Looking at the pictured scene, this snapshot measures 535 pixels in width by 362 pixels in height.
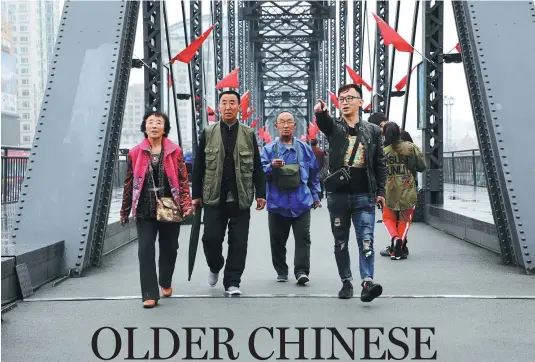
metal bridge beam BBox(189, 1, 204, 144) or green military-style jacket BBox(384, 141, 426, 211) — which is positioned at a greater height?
metal bridge beam BBox(189, 1, 204, 144)

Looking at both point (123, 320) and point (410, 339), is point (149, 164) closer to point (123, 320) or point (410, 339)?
point (123, 320)

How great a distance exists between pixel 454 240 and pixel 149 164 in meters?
5.72

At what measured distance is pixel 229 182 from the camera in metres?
6.07

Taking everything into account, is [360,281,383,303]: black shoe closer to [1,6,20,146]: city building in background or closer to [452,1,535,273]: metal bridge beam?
[452,1,535,273]: metal bridge beam

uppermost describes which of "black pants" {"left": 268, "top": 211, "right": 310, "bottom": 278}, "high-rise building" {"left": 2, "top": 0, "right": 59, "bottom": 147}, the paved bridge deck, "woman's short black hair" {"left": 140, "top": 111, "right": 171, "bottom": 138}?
"high-rise building" {"left": 2, "top": 0, "right": 59, "bottom": 147}

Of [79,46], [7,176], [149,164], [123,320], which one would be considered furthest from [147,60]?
[123,320]

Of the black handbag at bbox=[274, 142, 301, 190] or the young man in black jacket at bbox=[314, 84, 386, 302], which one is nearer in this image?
the young man in black jacket at bbox=[314, 84, 386, 302]

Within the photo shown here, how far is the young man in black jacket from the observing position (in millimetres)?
5641

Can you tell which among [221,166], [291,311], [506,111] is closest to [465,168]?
[506,111]

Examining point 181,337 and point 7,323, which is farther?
point 7,323

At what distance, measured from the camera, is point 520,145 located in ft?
23.6

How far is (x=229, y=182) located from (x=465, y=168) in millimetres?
14867

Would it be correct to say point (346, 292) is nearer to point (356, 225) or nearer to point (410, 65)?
point (356, 225)

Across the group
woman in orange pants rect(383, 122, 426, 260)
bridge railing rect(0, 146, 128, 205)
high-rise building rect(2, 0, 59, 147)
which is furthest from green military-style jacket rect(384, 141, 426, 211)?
high-rise building rect(2, 0, 59, 147)
